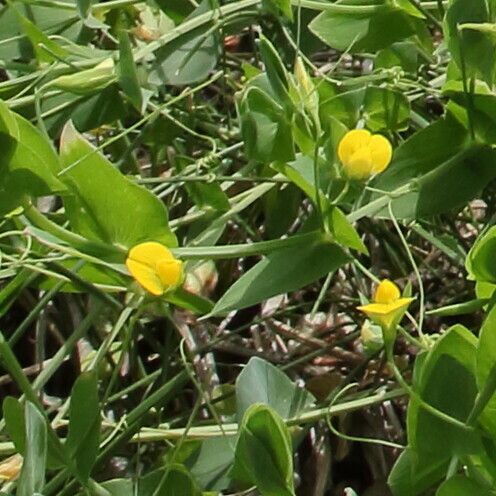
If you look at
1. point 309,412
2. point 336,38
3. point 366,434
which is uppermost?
point 336,38

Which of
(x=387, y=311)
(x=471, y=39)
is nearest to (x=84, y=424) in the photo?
(x=387, y=311)

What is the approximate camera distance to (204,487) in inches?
22.3

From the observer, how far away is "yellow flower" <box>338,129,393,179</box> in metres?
0.51

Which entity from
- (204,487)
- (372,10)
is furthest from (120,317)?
(372,10)

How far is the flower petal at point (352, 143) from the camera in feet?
1.69

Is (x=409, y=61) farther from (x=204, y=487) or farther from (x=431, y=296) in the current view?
(x=204, y=487)

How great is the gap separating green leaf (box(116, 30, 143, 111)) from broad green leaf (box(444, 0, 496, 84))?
0.16 metres

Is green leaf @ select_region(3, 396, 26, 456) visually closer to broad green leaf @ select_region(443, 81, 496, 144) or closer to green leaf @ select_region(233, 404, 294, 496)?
green leaf @ select_region(233, 404, 294, 496)

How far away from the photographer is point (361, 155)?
1.67 feet

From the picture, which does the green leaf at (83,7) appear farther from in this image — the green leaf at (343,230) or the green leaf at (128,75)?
the green leaf at (343,230)

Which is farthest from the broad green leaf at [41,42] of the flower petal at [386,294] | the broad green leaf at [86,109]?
the flower petal at [386,294]

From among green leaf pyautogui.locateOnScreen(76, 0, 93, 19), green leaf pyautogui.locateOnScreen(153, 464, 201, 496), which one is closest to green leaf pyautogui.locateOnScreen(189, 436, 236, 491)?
green leaf pyautogui.locateOnScreen(153, 464, 201, 496)

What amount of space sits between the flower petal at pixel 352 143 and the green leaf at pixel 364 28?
0.13 meters

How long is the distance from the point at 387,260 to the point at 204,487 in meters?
0.24
